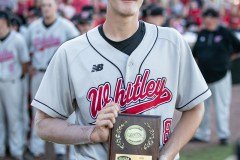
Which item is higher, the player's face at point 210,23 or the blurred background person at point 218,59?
the player's face at point 210,23

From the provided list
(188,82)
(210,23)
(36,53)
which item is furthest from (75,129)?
(210,23)

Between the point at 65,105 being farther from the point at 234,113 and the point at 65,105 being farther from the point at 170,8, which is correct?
the point at 170,8

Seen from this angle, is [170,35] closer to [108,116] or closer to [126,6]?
[126,6]

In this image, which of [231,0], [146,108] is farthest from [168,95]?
[231,0]

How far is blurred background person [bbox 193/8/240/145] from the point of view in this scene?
10508mm

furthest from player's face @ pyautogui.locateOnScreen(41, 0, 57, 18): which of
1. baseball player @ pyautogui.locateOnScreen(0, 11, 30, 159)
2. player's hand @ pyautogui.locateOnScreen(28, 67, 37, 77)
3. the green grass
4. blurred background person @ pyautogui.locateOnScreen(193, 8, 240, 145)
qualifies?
the green grass

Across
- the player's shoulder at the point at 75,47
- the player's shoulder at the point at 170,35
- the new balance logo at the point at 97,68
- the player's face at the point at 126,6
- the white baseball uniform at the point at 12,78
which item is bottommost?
the white baseball uniform at the point at 12,78

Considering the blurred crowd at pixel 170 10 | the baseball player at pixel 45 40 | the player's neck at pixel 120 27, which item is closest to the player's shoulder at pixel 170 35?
the player's neck at pixel 120 27

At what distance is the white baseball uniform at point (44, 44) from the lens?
9.69 meters

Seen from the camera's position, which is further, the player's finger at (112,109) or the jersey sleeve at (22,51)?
the jersey sleeve at (22,51)

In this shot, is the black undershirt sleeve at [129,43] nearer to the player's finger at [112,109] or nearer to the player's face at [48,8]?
the player's finger at [112,109]

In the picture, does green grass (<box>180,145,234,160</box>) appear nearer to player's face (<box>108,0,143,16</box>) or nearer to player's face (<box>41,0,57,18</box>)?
player's face (<box>41,0,57,18</box>)

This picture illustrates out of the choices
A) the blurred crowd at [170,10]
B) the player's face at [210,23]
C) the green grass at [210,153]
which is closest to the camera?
the green grass at [210,153]

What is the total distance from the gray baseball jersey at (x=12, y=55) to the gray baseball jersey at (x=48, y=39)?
0.18 metres
